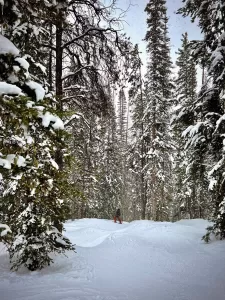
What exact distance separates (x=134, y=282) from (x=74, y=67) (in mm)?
6908

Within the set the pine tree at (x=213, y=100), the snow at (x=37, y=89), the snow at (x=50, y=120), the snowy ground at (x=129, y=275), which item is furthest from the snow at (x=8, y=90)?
the pine tree at (x=213, y=100)

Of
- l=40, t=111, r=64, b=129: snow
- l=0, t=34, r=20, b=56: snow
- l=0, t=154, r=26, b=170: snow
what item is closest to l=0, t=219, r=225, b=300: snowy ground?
l=0, t=154, r=26, b=170: snow

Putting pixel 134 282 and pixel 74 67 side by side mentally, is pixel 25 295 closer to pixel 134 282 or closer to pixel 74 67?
pixel 134 282

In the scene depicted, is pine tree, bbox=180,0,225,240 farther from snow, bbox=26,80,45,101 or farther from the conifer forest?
snow, bbox=26,80,45,101

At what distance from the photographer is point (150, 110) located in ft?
63.0

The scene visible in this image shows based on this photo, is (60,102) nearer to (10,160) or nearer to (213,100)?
(10,160)

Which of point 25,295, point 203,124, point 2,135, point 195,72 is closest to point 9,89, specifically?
point 2,135

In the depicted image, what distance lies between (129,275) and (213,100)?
7.11 metres

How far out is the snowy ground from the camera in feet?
16.4

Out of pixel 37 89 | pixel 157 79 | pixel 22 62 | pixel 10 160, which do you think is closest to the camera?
pixel 10 160

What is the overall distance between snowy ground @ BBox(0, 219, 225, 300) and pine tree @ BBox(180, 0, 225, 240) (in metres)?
1.97

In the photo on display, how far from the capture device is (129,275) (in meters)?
6.27

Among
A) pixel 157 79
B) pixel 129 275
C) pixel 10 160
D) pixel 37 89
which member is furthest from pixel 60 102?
pixel 157 79

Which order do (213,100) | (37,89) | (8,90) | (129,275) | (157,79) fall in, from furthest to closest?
(157,79) < (213,100) < (129,275) < (37,89) < (8,90)
